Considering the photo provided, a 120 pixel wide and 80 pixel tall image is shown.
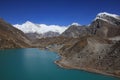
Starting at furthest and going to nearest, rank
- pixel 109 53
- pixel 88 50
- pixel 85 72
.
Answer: pixel 88 50 → pixel 109 53 → pixel 85 72

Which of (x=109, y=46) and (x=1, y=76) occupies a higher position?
(x=109, y=46)

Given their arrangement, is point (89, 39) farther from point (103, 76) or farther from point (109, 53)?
point (103, 76)

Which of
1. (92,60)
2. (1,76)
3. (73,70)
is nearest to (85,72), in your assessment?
(73,70)

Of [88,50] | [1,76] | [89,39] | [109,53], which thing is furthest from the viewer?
[89,39]

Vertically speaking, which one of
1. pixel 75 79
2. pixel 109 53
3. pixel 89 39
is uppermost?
pixel 89 39

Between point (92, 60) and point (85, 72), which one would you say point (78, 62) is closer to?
point (92, 60)

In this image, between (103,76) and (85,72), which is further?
(85,72)

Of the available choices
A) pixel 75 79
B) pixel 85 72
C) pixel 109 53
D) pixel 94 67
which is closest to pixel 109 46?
pixel 109 53

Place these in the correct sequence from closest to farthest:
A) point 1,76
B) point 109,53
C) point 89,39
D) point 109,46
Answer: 1. point 1,76
2. point 109,53
3. point 109,46
4. point 89,39

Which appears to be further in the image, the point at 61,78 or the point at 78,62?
the point at 78,62
